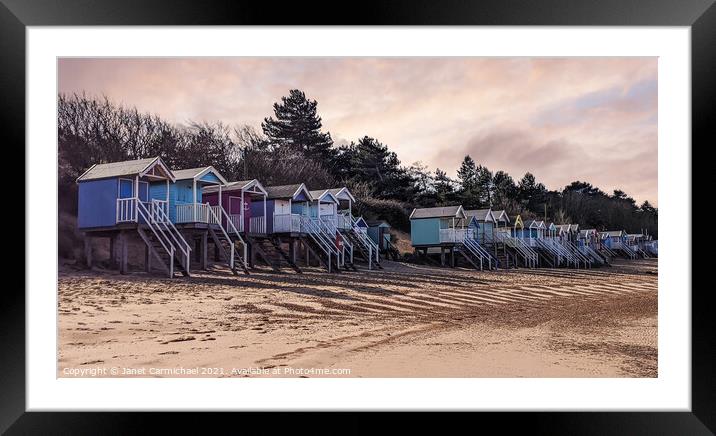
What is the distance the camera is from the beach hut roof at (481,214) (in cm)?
1825

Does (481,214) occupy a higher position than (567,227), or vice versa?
(481,214)

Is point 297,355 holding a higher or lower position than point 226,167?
lower

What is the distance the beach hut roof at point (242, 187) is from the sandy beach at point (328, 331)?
2497mm

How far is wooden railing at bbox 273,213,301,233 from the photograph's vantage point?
57.3ft

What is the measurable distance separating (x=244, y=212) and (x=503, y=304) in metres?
6.93

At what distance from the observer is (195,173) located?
14789 mm

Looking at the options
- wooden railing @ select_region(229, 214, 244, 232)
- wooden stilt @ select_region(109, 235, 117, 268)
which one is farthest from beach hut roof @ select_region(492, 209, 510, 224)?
wooden stilt @ select_region(109, 235, 117, 268)

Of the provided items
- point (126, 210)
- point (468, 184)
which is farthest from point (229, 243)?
point (468, 184)

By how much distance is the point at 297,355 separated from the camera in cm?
965

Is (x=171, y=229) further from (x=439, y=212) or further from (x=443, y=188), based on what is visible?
(x=439, y=212)

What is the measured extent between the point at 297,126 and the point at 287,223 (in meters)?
5.38

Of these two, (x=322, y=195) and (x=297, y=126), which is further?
(x=322, y=195)

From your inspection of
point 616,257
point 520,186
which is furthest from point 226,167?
point 616,257
